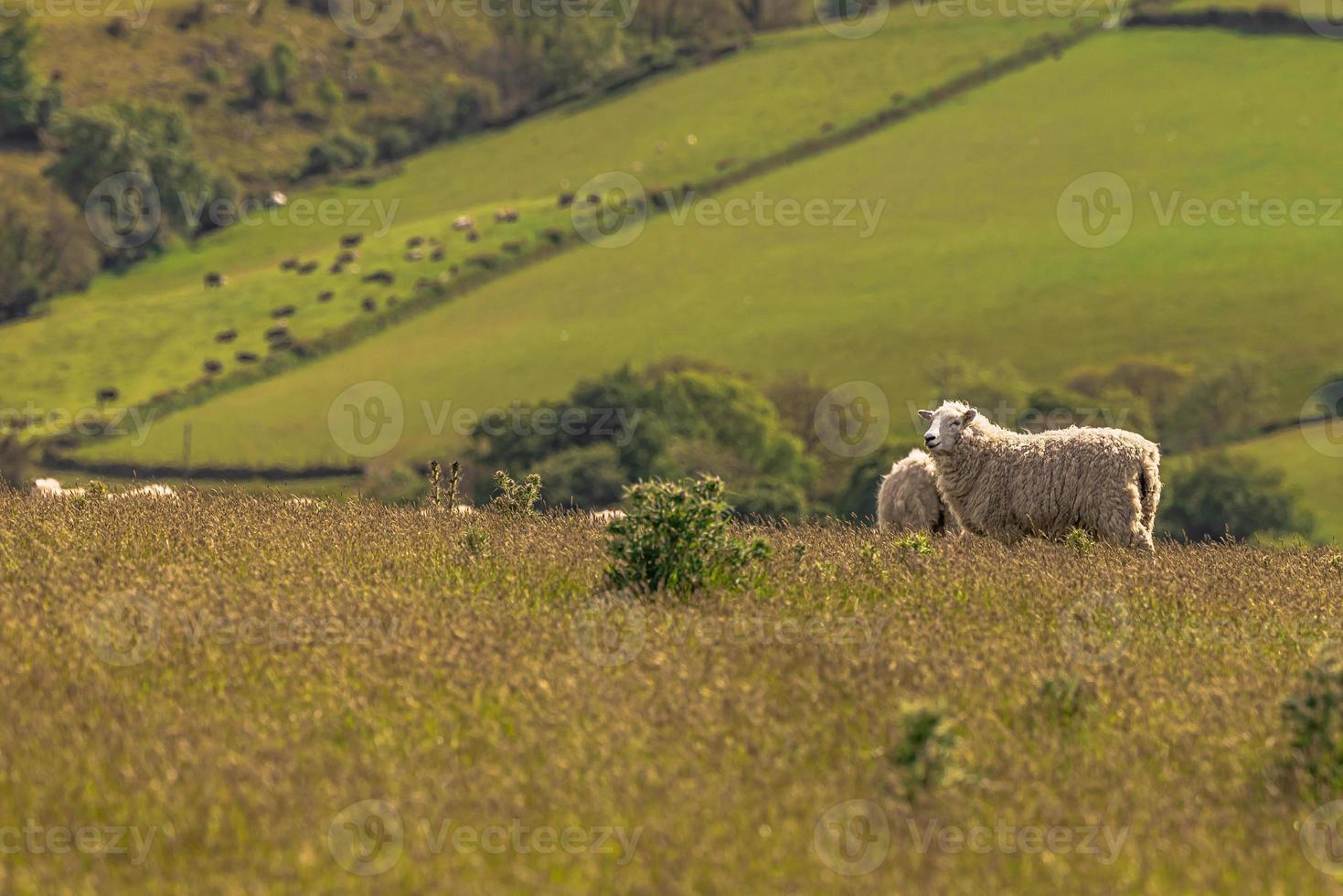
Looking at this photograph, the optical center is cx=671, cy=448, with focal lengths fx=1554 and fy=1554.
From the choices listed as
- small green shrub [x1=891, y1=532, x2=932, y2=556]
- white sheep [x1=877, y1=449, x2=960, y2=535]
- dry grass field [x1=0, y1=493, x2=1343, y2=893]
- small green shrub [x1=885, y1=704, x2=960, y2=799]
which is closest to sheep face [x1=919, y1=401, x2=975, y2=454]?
white sheep [x1=877, y1=449, x2=960, y2=535]

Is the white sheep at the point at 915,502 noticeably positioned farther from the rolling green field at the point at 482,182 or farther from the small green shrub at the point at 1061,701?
the rolling green field at the point at 482,182

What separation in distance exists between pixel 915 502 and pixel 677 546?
297 inches

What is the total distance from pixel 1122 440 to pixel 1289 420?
7703 centimetres

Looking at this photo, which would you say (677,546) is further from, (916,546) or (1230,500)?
(1230,500)

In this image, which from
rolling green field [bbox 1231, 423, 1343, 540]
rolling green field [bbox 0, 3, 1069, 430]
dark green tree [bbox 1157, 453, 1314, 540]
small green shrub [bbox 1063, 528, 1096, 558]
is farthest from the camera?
rolling green field [bbox 0, 3, 1069, 430]

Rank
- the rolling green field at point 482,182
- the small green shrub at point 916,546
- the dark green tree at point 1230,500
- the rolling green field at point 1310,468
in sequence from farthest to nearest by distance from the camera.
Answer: the rolling green field at point 482,182, the dark green tree at point 1230,500, the rolling green field at point 1310,468, the small green shrub at point 916,546

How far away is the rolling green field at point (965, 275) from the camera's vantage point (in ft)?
323

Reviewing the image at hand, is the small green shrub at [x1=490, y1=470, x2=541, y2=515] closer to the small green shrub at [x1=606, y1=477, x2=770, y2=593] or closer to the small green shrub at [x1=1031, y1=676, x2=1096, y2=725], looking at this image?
the small green shrub at [x1=606, y1=477, x2=770, y2=593]

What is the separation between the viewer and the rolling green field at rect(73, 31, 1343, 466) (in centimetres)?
9850

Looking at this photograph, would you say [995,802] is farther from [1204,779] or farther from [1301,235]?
[1301,235]

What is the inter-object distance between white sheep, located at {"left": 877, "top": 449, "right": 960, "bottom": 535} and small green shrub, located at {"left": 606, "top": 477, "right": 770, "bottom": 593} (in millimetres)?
6539

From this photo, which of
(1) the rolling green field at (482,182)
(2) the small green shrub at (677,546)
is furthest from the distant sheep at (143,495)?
(1) the rolling green field at (482,182)

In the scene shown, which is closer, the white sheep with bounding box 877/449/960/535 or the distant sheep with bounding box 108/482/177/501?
the distant sheep with bounding box 108/482/177/501

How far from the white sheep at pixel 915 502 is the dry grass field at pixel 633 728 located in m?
6.22
